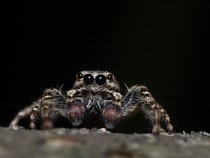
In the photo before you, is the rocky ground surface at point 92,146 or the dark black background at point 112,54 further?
the dark black background at point 112,54

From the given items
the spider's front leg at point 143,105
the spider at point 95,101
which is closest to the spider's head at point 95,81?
the spider at point 95,101

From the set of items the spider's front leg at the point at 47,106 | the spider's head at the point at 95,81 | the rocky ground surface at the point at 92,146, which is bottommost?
the rocky ground surface at the point at 92,146

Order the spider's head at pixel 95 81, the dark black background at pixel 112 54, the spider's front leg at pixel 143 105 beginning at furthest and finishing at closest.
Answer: the dark black background at pixel 112 54
the spider's head at pixel 95 81
the spider's front leg at pixel 143 105

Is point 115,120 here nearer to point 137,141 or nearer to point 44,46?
point 137,141

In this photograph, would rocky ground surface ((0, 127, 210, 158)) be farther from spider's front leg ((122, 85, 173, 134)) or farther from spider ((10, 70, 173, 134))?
spider ((10, 70, 173, 134))

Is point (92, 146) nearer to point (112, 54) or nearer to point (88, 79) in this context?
point (88, 79)

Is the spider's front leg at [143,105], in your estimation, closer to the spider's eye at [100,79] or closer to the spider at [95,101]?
the spider at [95,101]

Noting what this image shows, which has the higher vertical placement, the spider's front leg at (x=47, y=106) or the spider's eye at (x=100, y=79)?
the spider's eye at (x=100, y=79)

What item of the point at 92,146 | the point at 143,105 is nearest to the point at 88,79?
the point at 143,105

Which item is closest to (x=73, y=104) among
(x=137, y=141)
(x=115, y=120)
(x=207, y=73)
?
(x=115, y=120)
